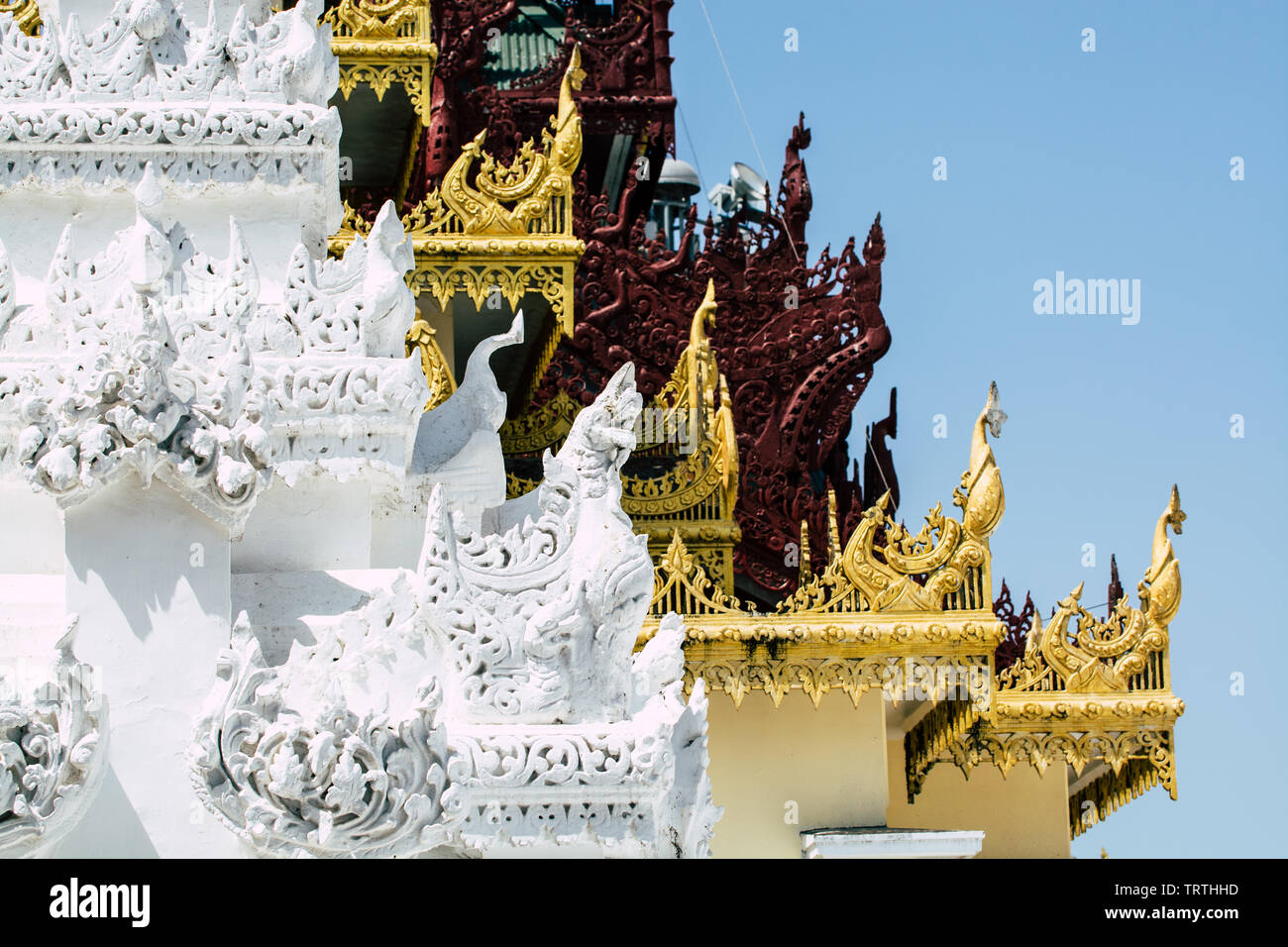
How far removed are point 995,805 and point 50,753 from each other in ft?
41.9

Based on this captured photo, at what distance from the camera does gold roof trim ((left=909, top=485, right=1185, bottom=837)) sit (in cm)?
1675

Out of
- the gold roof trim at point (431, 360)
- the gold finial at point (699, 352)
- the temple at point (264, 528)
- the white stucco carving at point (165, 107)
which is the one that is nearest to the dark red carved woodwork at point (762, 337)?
the gold finial at point (699, 352)

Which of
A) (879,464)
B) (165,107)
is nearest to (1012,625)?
(879,464)

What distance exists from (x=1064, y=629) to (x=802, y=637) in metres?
2.43

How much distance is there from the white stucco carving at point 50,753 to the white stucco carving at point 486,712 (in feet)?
1.02

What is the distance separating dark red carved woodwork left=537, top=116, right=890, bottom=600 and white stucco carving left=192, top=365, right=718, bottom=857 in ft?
33.5

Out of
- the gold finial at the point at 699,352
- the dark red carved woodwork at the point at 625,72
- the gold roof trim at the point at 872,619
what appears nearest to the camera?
the gold roof trim at the point at 872,619

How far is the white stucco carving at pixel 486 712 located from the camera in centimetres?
679

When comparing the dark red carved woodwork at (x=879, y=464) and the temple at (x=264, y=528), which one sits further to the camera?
the dark red carved woodwork at (x=879, y=464)

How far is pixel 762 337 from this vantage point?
1850cm

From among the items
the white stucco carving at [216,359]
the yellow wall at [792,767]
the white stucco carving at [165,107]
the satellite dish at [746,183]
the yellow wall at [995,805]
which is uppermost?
the satellite dish at [746,183]

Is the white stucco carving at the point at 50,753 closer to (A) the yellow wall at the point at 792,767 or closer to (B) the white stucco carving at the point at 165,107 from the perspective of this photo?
(B) the white stucco carving at the point at 165,107
